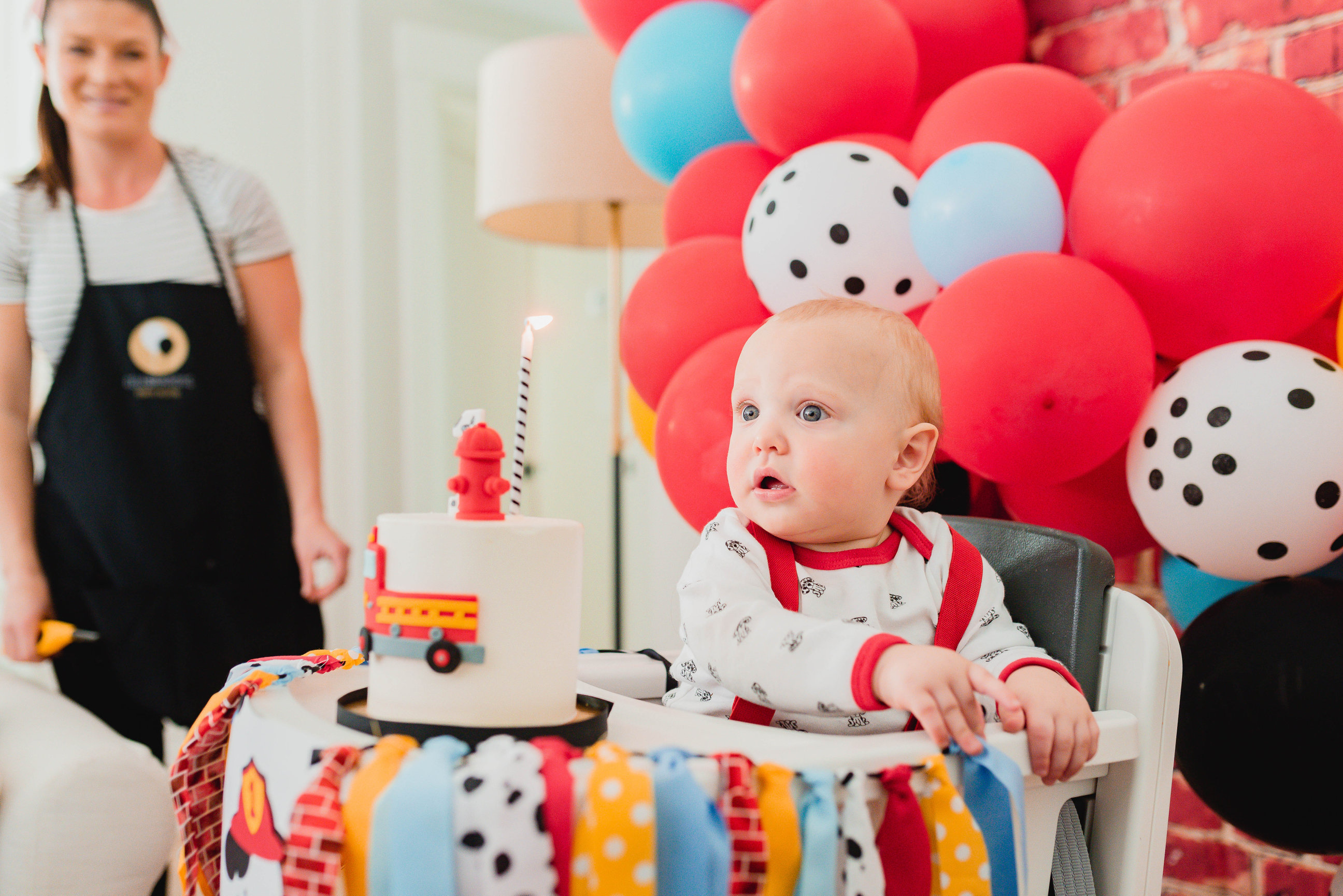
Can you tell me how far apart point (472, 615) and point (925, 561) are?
0.45 m

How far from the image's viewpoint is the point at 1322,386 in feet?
3.39

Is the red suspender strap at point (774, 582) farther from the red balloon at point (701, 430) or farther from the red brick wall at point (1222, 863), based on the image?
the red brick wall at point (1222, 863)

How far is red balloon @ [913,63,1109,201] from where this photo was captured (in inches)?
48.5

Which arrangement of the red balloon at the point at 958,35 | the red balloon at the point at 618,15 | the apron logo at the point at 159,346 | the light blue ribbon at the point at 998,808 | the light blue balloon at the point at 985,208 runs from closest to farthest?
the light blue ribbon at the point at 998,808, the light blue balloon at the point at 985,208, the red balloon at the point at 958,35, the apron logo at the point at 159,346, the red balloon at the point at 618,15

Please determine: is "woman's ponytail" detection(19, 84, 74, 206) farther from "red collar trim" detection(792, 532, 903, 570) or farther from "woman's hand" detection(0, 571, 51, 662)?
"red collar trim" detection(792, 532, 903, 570)

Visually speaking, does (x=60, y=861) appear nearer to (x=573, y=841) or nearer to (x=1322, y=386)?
(x=573, y=841)

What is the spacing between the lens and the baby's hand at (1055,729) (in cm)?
69

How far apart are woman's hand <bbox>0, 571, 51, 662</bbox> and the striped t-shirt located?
0.35 metres

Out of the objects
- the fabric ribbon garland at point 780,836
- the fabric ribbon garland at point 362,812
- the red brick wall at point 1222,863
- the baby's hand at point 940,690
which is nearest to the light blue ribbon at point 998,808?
the baby's hand at point 940,690

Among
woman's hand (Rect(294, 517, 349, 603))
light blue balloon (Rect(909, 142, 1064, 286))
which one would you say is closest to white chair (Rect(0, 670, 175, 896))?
woman's hand (Rect(294, 517, 349, 603))

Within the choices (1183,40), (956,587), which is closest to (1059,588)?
(956,587)

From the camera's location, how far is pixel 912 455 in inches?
35.0

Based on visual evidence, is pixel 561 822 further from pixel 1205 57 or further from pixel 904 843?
pixel 1205 57

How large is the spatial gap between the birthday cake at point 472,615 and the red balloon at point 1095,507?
819 mm
